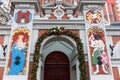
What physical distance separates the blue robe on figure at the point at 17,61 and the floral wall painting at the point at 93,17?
4.03 metres

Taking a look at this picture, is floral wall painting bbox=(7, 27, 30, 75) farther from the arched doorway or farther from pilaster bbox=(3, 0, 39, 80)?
the arched doorway

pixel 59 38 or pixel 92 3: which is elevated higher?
pixel 92 3

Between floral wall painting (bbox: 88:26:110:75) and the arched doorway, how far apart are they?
251 cm

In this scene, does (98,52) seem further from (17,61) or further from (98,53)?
(17,61)

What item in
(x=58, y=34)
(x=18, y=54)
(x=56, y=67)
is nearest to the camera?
(x=18, y=54)

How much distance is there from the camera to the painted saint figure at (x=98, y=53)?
803 centimetres

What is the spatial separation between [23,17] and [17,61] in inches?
101

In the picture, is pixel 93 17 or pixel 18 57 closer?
pixel 18 57

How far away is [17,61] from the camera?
7.99m

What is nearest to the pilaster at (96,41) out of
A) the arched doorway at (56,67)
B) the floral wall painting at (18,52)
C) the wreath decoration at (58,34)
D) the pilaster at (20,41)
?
the wreath decoration at (58,34)

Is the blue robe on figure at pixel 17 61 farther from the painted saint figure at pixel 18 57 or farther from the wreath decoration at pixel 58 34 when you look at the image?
the wreath decoration at pixel 58 34

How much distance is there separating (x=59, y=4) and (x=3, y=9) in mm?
8721

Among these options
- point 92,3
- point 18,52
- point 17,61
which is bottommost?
point 17,61

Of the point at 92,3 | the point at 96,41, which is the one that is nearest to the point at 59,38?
the point at 96,41
